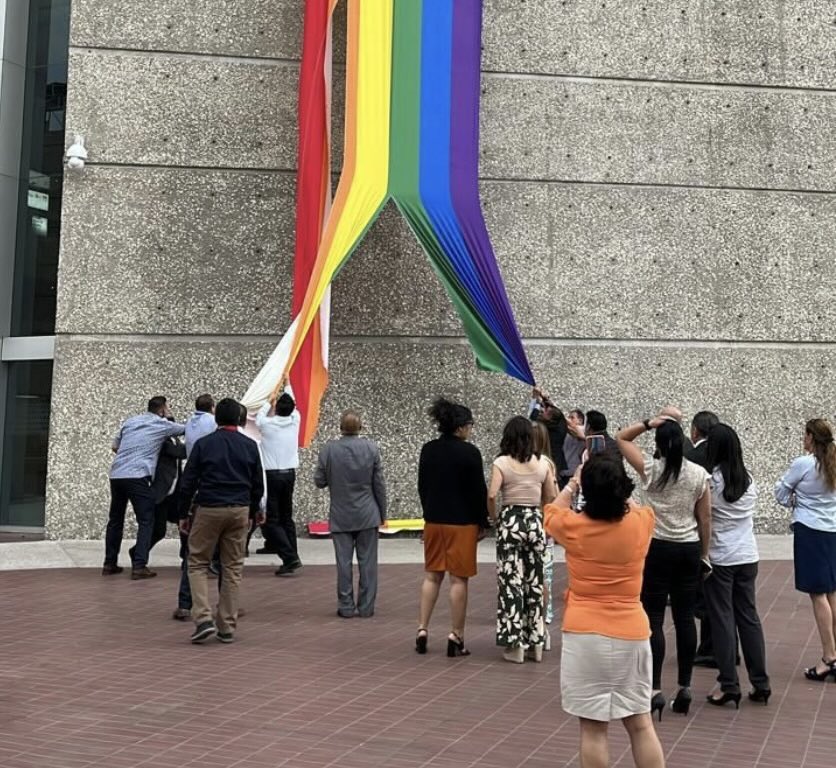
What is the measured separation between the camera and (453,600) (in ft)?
24.1

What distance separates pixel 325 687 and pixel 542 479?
2.02 m

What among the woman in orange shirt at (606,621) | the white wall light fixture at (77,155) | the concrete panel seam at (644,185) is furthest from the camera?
the concrete panel seam at (644,185)

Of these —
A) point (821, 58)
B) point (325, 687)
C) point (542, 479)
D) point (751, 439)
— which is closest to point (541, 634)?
point (542, 479)

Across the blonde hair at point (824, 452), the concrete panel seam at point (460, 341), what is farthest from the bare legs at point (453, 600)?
the concrete panel seam at point (460, 341)

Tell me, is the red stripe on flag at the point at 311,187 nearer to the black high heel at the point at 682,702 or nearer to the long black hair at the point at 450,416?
the long black hair at the point at 450,416

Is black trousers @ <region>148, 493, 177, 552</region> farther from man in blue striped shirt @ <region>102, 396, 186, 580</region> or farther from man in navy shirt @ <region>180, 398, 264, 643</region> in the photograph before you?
man in navy shirt @ <region>180, 398, 264, 643</region>

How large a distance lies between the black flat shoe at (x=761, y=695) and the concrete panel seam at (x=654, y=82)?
29.2ft

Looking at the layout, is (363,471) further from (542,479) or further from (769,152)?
(769,152)

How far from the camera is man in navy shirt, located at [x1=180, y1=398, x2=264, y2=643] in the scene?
7.59 m

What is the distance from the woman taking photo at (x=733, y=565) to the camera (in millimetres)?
6270

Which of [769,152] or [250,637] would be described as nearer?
[250,637]

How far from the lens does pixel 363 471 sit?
855cm

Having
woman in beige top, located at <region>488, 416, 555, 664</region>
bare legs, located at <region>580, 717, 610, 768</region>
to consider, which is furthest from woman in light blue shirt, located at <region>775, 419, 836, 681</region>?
bare legs, located at <region>580, 717, 610, 768</region>

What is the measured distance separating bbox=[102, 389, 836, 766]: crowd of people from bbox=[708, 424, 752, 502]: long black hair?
0.5 inches
